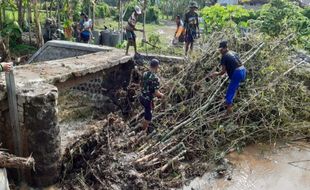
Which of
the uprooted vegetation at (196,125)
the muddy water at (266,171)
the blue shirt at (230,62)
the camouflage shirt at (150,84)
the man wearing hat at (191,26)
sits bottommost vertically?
the muddy water at (266,171)

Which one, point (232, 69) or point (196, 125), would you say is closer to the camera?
point (196, 125)

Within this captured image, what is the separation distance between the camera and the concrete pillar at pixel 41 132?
5520 millimetres

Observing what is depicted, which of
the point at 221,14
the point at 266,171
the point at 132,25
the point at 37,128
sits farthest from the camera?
the point at 221,14

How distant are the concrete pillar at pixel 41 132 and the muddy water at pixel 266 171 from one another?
239 cm

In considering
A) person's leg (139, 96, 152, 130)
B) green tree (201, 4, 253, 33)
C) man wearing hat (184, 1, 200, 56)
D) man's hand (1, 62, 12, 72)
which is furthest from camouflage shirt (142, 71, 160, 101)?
green tree (201, 4, 253, 33)

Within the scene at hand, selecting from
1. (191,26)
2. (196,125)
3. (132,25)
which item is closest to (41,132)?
(196,125)

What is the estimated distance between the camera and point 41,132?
559cm

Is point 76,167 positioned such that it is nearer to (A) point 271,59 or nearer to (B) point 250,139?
(B) point 250,139

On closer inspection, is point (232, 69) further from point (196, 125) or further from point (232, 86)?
point (196, 125)

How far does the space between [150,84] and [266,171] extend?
9.61 ft

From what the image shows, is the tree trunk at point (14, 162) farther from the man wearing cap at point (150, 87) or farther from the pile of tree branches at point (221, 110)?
the man wearing cap at point (150, 87)

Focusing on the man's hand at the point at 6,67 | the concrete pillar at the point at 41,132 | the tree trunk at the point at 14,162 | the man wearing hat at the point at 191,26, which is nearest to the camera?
the tree trunk at the point at 14,162

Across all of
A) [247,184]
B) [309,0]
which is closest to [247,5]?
[309,0]

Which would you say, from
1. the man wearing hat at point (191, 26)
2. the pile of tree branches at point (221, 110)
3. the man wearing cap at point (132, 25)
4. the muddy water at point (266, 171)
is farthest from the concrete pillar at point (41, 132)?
the man wearing hat at point (191, 26)
